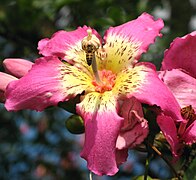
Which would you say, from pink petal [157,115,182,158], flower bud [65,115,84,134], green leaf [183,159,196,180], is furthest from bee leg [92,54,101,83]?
green leaf [183,159,196,180]

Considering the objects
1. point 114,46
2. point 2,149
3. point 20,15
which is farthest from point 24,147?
point 114,46

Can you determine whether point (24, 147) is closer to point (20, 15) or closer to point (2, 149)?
point (2, 149)

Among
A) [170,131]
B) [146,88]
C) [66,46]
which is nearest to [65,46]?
[66,46]

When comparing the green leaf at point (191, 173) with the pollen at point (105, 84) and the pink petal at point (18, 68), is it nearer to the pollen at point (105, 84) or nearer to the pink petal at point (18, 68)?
the pollen at point (105, 84)

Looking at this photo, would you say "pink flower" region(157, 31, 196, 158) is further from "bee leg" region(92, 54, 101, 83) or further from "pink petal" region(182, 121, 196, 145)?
"bee leg" region(92, 54, 101, 83)

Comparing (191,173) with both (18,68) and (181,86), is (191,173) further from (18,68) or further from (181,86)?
(18,68)
